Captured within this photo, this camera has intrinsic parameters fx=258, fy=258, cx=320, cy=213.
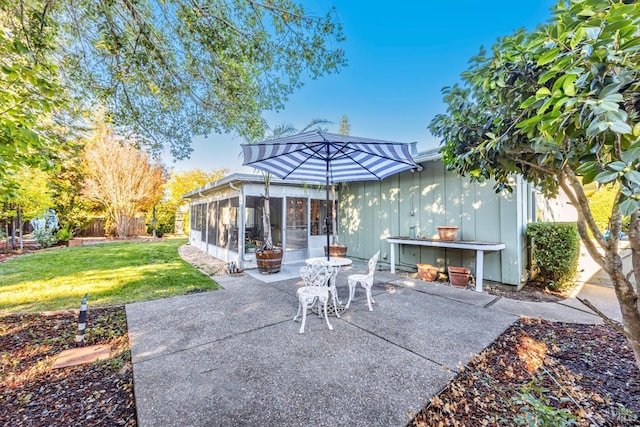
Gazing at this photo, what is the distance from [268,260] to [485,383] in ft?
17.1

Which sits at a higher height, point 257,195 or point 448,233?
point 257,195

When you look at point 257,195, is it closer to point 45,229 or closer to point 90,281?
point 90,281

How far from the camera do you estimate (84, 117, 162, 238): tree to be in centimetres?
1503

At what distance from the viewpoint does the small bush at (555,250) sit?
16.9 feet

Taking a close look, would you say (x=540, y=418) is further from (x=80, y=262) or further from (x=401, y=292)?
(x=80, y=262)

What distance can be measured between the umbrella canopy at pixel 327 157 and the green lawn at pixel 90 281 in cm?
318

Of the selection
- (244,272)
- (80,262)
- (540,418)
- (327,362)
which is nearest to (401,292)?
(327,362)

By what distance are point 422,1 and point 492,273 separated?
5829 millimetres

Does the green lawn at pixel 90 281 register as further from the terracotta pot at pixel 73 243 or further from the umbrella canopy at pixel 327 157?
the terracotta pot at pixel 73 243

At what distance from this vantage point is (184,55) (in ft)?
14.0

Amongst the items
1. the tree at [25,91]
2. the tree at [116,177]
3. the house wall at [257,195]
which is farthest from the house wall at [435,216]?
the tree at [116,177]

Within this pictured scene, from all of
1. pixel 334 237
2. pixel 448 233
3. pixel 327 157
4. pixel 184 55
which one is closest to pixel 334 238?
pixel 334 237

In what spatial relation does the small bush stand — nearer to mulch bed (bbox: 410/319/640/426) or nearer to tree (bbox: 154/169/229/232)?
mulch bed (bbox: 410/319/640/426)

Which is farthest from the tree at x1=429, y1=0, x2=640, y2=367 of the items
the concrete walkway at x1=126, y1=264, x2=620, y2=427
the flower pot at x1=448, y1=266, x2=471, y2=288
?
the flower pot at x1=448, y1=266, x2=471, y2=288
